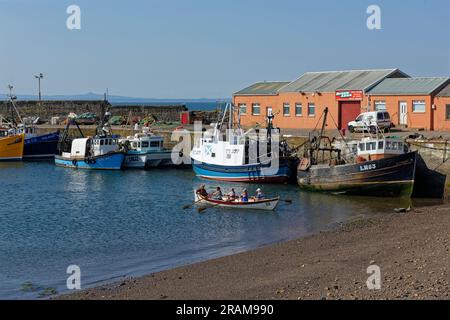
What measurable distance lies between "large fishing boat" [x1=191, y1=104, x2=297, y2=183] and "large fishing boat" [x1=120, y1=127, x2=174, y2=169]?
241 inches

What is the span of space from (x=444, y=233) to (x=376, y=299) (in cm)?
837

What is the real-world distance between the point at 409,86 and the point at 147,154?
55.1 feet

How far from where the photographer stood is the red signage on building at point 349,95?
45.7 m

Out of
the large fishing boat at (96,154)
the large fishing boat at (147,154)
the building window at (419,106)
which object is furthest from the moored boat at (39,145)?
the building window at (419,106)

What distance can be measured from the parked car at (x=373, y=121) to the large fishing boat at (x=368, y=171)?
5309 millimetres

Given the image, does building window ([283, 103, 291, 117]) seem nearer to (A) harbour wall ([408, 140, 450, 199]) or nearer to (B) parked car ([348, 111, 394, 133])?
(B) parked car ([348, 111, 394, 133])

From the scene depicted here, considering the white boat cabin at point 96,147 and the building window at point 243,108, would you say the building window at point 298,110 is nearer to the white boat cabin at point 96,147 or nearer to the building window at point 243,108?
the building window at point 243,108

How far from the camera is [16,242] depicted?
24.6m

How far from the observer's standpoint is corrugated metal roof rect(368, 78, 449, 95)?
4306 centimetres

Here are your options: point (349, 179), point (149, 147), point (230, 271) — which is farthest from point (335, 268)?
point (149, 147)

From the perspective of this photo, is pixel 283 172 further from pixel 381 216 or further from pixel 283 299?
pixel 283 299

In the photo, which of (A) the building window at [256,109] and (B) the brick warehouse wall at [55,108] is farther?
(B) the brick warehouse wall at [55,108]

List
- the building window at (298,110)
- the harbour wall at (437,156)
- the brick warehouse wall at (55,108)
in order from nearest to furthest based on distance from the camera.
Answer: the harbour wall at (437,156), the building window at (298,110), the brick warehouse wall at (55,108)

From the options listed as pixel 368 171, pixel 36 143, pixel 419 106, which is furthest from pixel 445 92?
pixel 36 143
